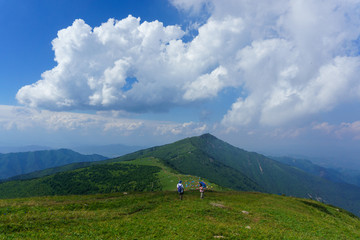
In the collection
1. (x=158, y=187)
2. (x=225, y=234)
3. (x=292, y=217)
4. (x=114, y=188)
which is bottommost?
(x=114, y=188)

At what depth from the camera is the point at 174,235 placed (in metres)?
22.3

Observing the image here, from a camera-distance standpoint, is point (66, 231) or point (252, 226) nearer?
point (66, 231)

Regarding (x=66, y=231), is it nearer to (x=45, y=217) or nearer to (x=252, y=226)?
(x=45, y=217)

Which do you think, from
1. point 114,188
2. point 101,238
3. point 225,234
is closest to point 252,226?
point 225,234

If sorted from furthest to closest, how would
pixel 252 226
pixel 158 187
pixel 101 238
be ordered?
pixel 158 187
pixel 252 226
pixel 101 238

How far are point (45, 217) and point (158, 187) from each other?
421 feet

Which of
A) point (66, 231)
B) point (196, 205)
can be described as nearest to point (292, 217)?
point (196, 205)

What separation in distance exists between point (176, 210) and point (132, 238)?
1351 cm

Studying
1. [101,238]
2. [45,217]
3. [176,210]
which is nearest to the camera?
[101,238]

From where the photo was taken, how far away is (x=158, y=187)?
14712 centimetres

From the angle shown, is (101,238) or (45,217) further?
(45,217)

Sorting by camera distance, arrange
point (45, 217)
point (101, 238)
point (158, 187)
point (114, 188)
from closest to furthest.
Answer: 1. point (101, 238)
2. point (45, 217)
3. point (158, 187)
4. point (114, 188)

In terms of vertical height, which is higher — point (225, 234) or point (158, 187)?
point (225, 234)

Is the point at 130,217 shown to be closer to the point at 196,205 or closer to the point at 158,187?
the point at 196,205
